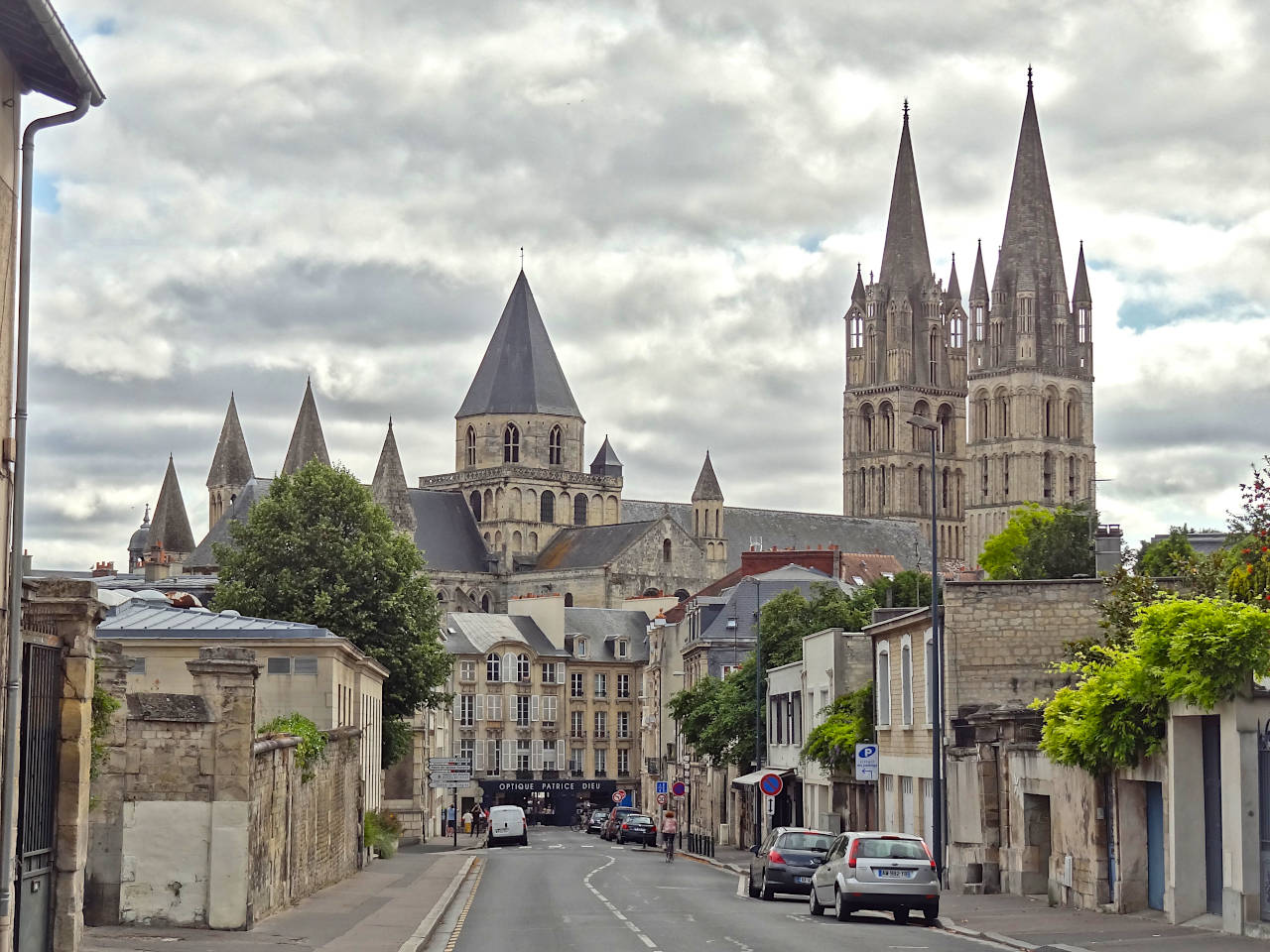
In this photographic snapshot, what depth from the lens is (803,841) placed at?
3447cm

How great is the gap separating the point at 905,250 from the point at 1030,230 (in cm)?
1755

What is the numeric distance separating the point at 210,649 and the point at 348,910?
6749 millimetres

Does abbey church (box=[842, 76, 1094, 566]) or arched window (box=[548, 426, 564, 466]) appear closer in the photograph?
arched window (box=[548, 426, 564, 466])

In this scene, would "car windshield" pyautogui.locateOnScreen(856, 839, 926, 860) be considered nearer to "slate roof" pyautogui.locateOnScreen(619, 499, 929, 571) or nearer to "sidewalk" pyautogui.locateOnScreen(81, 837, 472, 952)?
"sidewalk" pyautogui.locateOnScreen(81, 837, 472, 952)

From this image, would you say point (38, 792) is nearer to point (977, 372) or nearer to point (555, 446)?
point (555, 446)

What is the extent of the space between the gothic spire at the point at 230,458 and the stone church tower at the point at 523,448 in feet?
63.2

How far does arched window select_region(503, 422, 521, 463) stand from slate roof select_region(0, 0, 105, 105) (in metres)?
154

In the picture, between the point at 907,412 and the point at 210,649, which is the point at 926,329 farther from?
the point at 210,649

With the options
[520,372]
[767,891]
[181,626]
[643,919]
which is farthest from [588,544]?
[643,919]

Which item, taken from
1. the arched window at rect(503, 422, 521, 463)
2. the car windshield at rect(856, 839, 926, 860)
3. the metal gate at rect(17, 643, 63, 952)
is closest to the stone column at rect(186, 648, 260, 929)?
the metal gate at rect(17, 643, 63, 952)

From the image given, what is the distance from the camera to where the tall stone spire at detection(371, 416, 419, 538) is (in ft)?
509

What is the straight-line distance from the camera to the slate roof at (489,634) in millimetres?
118125

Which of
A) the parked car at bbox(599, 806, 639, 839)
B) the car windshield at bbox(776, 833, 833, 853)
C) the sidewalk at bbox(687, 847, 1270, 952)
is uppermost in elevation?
the car windshield at bbox(776, 833, 833, 853)

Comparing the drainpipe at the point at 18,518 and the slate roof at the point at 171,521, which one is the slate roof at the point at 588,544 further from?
the drainpipe at the point at 18,518
